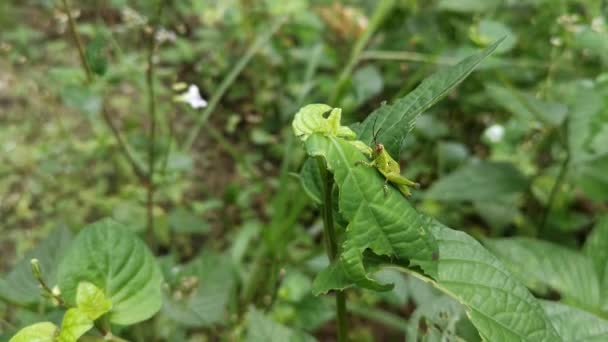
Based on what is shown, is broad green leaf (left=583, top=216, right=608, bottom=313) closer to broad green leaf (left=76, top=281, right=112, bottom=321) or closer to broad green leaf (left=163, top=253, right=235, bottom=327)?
broad green leaf (left=163, top=253, right=235, bottom=327)

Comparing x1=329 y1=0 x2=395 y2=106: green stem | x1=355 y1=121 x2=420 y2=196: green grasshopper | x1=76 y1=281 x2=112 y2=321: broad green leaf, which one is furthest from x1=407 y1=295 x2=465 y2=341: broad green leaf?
x1=329 y1=0 x2=395 y2=106: green stem

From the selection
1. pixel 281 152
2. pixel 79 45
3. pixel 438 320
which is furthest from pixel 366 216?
pixel 281 152

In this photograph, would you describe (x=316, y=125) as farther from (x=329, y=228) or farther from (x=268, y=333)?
(x=268, y=333)

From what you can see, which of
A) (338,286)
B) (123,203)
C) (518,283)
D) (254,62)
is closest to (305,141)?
(338,286)

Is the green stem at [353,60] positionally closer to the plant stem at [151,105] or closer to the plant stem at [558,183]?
the plant stem at [151,105]

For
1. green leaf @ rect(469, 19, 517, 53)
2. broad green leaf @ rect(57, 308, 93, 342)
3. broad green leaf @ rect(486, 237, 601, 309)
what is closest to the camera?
broad green leaf @ rect(57, 308, 93, 342)

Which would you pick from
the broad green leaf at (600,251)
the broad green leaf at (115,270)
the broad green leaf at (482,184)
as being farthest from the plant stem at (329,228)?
the broad green leaf at (482,184)
